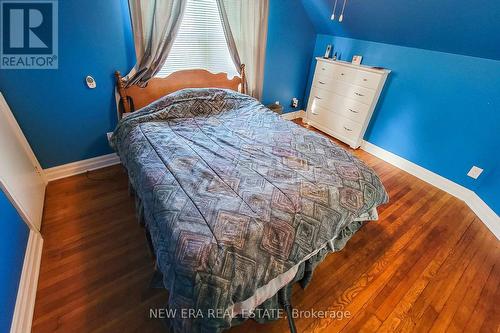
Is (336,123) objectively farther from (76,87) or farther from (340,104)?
(76,87)

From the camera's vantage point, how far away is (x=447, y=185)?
237cm

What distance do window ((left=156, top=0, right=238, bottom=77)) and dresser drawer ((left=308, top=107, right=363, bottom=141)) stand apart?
5.27ft

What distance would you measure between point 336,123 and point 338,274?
2.20m

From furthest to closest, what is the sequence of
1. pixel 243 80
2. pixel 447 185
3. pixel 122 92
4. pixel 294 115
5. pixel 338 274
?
pixel 294 115 → pixel 243 80 → pixel 447 185 → pixel 122 92 → pixel 338 274

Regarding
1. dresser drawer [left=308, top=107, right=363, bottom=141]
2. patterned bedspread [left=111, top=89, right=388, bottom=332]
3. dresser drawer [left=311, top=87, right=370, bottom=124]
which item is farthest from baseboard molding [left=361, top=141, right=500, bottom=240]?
patterned bedspread [left=111, top=89, right=388, bottom=332]

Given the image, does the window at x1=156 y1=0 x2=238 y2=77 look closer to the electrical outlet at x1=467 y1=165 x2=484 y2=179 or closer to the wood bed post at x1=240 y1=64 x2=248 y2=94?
the wood bed post at x1=240 y1=64 x2=248 y2=94

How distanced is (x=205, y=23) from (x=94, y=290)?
2494 millimetres

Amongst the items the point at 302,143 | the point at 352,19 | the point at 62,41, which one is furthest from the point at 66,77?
the point at 352,19

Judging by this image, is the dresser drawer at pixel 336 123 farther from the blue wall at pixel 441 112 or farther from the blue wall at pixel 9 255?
the blue wall at pixel 9 255

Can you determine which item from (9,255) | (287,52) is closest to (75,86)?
(9,255)

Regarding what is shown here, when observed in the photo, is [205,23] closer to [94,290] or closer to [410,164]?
[94,290]

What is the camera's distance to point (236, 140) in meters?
1.75

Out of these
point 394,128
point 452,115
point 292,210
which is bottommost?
point 394,128

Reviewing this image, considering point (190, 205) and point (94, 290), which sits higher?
point (190, 205)
